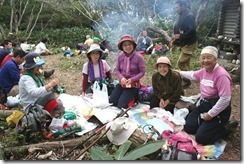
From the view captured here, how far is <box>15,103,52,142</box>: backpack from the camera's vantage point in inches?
91.9

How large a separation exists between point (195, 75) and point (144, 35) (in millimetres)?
2376

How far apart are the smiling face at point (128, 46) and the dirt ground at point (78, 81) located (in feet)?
2.47

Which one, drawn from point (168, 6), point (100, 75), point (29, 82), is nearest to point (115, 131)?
point (29, 82)

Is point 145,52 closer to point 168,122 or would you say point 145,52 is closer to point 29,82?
point 168,122

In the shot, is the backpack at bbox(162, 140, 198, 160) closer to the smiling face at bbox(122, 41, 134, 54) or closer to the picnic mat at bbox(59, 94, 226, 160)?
the picnic mat at bbox(59, 94, 226, 160)

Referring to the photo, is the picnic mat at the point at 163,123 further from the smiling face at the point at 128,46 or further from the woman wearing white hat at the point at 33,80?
the woman wearing white hat at the point at 33,80

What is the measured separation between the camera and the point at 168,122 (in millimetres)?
2676

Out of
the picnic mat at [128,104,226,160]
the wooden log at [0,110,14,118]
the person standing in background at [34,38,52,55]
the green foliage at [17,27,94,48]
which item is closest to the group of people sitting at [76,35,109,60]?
the green foliage at [17,27,94,48]

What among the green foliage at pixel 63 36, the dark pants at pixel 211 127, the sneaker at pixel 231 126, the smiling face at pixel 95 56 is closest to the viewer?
the dark pants at pixel 211 127

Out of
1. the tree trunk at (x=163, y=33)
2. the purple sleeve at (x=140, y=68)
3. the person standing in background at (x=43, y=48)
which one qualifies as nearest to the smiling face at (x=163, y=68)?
the purple sleeve at (x=140, y=68)

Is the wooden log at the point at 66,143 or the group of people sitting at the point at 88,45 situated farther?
the group of people sitting at the point at 88,45

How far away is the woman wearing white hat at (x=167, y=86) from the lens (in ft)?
9.39

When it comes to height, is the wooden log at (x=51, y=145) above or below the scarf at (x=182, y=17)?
below

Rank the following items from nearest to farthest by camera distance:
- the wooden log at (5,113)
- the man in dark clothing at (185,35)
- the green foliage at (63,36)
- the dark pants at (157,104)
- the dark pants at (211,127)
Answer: the dark pants at (211,127), the wooden log at (5,113), the dark pants at (157,104), the man in dark clothing at (185,35), the green foliage at (63,36)
